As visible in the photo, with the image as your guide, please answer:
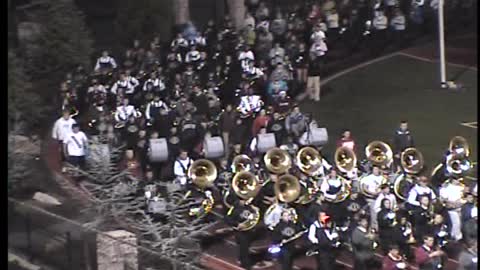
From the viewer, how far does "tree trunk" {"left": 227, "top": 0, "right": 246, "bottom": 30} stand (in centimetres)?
3309

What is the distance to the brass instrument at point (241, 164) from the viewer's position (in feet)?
67.1

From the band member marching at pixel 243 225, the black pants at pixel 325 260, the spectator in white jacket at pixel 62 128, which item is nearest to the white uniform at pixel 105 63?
the spectator in white jacket at pixel 62 128

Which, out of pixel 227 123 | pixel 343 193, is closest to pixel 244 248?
Result: pixel 343 193

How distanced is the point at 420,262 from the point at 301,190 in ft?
8.97

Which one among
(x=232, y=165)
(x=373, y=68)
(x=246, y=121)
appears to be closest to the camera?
(x=232, y=165)

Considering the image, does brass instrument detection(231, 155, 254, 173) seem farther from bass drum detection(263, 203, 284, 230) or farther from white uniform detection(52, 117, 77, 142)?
white uniform detection(52, 117, 77, 142)

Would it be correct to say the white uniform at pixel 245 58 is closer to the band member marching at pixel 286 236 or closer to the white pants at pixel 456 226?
the band member marching at pixel 286 236

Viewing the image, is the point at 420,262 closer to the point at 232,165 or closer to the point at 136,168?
the point at 232,165

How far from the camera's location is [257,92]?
86.4 feet

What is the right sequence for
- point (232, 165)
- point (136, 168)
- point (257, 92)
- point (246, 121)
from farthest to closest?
point (257, 92) → point (246, 121) → point (136, 168) → point (232, 165)

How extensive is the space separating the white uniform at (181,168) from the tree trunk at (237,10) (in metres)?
12.3

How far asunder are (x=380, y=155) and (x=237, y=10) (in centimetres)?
1269

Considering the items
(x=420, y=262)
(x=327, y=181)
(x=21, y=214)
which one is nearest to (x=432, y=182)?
(x=327, y=181)

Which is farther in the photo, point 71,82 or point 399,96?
point 399,96
